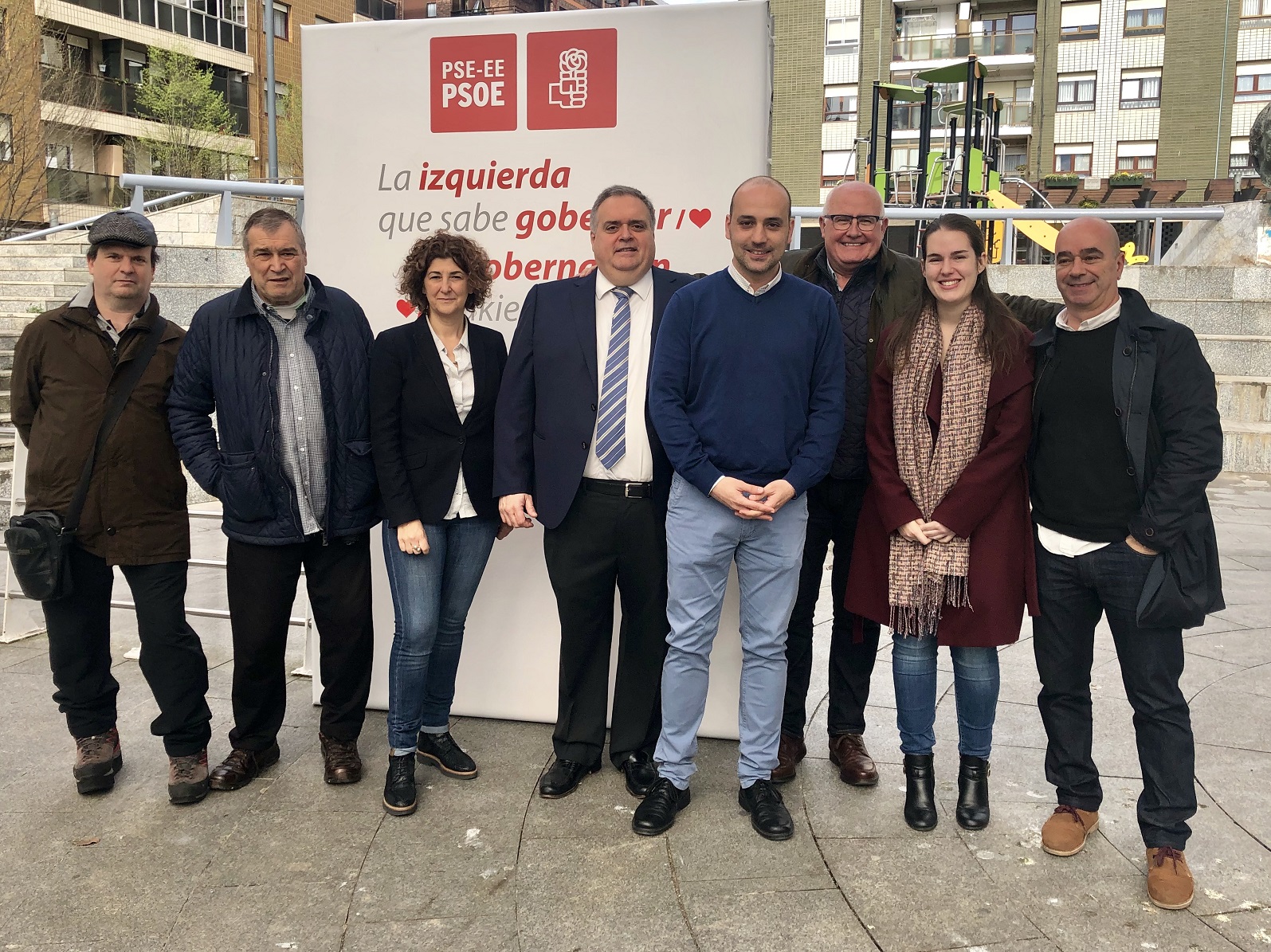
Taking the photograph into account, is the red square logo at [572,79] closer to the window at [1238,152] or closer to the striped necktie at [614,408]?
the striped necktie at [614,408]

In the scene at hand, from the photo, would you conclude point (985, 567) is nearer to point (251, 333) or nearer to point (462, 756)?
point (462, 756)

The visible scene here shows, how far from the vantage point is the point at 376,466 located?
3.47 meters

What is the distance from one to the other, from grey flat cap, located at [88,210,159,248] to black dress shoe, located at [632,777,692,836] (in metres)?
2.41

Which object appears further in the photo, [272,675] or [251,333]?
[272,675]

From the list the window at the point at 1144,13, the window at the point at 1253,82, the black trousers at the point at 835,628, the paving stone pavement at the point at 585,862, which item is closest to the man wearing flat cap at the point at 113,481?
the paving stone pavement at the point at 585,862

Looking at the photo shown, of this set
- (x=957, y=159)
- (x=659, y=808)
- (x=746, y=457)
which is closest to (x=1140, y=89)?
(x=957, y=159)

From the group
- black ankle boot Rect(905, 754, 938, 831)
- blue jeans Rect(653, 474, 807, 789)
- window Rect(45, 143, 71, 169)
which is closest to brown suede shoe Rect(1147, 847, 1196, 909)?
black ankle boot Rect(905, 754, 938, 831)

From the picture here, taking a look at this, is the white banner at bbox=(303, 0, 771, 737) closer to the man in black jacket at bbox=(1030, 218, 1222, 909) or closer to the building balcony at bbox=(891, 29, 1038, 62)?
the man in black jacket at bbox=(1030, 218, 1222, 909)

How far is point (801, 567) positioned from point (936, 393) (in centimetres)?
82

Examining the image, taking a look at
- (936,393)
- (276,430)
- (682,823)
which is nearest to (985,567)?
(936,393)

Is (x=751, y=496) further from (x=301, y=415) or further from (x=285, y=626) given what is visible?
(x=285, y=626)

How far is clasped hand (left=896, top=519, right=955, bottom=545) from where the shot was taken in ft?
10.6

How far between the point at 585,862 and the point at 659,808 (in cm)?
33

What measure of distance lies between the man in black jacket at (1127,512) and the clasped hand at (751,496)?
2.50 ft
